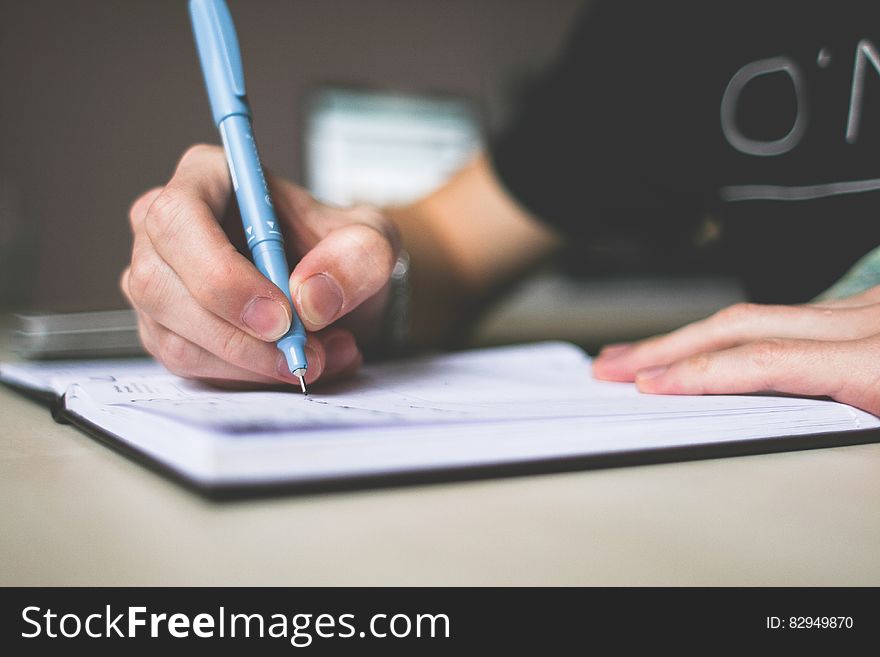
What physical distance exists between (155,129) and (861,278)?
182 centimetres

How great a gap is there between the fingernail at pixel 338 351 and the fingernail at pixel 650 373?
17cm

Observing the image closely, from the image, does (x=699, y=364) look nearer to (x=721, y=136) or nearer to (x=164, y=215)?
(x=164, y=215)

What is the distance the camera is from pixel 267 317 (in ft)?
1.15

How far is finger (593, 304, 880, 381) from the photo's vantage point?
418mm

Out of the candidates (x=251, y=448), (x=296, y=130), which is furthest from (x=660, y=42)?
(x=296, y=130)

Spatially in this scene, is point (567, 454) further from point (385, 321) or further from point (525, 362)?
point (385, 321)

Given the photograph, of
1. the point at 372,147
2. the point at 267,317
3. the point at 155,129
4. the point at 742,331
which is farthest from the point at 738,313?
the point at 155,129

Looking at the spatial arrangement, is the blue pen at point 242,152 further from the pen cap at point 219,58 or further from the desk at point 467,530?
the desk at point 467,530

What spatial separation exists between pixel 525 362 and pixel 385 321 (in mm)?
148

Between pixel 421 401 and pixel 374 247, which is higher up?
pixel 374 247

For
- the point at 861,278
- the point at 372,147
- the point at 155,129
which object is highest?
the point at 155,129

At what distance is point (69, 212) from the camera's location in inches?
72.6

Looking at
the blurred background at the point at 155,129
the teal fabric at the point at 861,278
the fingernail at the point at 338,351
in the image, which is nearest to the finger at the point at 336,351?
the fingernail at the point at 338,351

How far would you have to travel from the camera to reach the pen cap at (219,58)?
0.43 m
